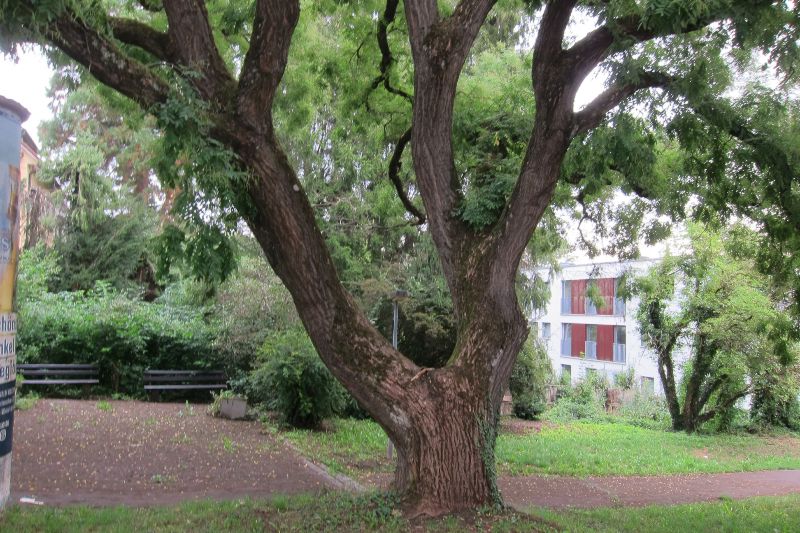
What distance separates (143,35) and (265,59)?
1.43 m

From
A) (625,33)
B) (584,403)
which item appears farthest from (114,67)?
(584,403)

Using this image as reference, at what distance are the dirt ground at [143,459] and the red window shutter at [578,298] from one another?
34.0m

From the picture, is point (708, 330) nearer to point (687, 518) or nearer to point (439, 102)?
point (687, 518)

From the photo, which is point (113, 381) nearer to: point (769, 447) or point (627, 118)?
point (627, 118)

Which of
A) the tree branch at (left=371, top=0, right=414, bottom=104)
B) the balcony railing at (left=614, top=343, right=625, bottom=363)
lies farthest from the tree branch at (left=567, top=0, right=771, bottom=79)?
the balcony railing at (left=614, top=343, right=625, bottom=363)

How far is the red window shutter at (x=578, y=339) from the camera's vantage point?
44.2 metres

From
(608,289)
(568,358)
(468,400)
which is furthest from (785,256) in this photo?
(568,358)

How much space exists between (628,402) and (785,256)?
58.2ft

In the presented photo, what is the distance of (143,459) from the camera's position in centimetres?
945

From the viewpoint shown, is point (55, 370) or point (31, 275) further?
point (31, 275)

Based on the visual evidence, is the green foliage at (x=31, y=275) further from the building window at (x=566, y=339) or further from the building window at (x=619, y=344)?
the building window at (x=566, y=339)

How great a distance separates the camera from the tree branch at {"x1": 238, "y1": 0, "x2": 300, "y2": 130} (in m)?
6.42

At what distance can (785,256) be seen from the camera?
34.4 ft

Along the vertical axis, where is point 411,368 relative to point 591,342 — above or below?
above
